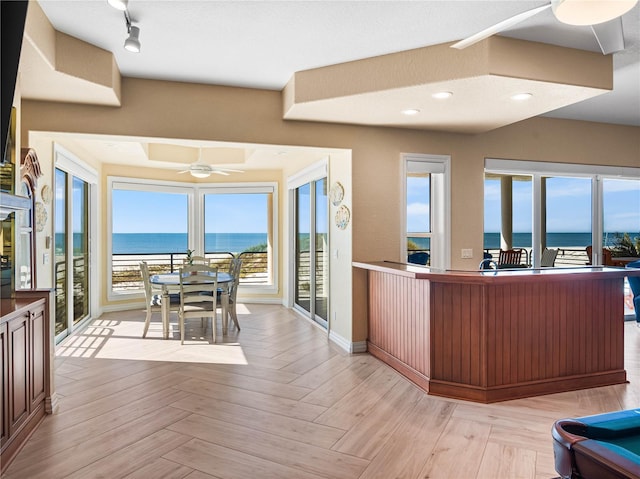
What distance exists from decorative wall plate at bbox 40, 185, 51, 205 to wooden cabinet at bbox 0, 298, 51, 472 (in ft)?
6.13

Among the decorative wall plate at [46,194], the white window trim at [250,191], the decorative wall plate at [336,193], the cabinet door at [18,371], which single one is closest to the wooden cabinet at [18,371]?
the cabinet door at [18,371]

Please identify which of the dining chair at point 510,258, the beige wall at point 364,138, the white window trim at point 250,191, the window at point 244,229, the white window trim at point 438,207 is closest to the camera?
the beige wall at point 364,138

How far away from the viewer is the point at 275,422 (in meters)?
3.05

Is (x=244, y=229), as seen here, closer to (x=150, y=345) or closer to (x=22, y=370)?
(x=150, y=345)

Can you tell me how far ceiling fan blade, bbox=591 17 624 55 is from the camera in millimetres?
2576

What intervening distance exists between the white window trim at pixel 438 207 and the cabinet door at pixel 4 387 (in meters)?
3.74

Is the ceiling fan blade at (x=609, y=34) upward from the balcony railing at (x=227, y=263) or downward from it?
upward

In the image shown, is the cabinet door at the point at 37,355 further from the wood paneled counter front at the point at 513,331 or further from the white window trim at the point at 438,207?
the white window trim at the point at 438,207

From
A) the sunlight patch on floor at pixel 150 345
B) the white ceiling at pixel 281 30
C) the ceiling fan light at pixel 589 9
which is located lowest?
the sunlight patch on floor at pixel 150 345

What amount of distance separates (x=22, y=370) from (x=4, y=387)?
29 cm

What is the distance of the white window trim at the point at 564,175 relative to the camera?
5.52 m

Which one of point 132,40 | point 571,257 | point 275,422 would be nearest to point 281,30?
point 132,40

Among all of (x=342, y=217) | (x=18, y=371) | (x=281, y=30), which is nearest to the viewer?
(x=18, y=371)

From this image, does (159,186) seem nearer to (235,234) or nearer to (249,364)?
(235,234)
